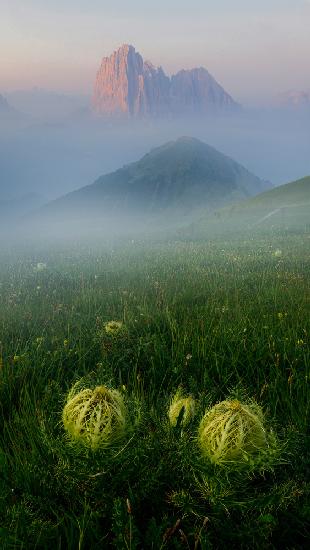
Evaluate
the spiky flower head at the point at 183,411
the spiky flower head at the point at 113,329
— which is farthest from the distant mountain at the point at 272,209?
the spiky flower head at the point at 183,411

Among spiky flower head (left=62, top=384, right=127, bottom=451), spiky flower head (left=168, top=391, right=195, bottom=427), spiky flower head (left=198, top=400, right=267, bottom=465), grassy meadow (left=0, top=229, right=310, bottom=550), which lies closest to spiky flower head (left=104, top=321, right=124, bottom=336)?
grassy meadow (left=0, top=229, right=310, bottom=550)

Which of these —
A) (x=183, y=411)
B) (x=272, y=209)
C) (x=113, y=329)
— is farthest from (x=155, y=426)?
(x=272, y=209)

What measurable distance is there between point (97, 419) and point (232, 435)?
61 cm

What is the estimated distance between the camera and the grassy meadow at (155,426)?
6.11 feet

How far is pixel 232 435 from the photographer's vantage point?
187 centimetres

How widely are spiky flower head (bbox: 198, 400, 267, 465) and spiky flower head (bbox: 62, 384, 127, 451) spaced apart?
1.29 feet

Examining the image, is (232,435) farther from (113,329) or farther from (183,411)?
(113,329)

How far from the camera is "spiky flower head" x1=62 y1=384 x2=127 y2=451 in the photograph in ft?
6.21

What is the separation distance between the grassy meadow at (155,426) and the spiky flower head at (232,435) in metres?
0.05

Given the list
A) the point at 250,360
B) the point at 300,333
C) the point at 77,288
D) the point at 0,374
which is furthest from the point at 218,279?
the point at 0,374

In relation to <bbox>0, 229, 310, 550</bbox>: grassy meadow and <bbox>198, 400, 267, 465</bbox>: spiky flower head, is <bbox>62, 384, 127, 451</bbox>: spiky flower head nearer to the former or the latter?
<bbox>0, 229, 310, 550</bbox>: grassy meadow

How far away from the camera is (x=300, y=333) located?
5.04m

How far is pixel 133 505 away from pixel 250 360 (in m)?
2.50

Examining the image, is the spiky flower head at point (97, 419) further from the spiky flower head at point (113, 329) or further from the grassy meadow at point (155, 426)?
the spiky flower head at point (113, 329)
